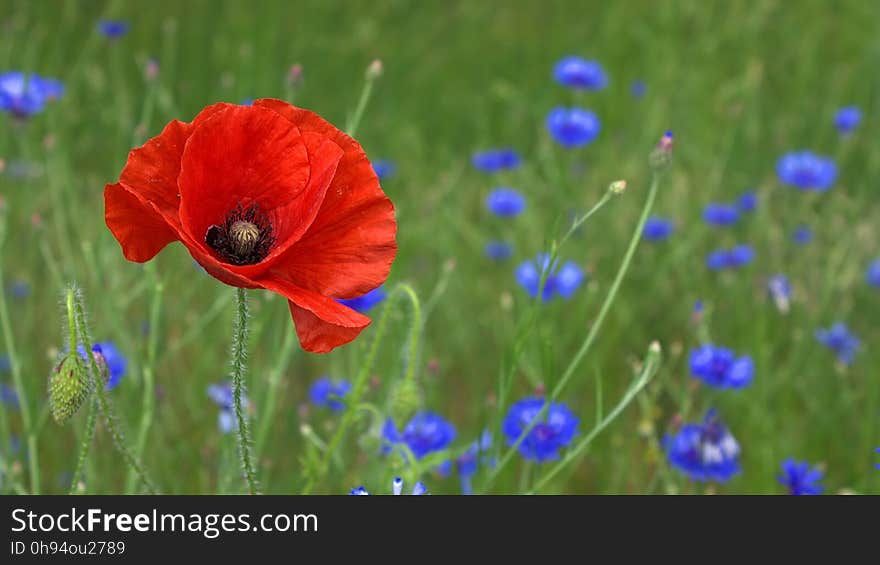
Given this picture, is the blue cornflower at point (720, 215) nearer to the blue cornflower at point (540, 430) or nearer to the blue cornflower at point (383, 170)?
the blue cornflower at point (383, 170)

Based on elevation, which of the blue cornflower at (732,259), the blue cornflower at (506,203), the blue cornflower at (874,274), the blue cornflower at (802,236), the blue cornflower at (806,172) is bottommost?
the blue cornflower at (874,274)

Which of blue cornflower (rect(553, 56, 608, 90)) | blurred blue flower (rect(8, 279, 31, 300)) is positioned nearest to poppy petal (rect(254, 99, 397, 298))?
blurred blue flower (rect(8, 279, 31, 300))

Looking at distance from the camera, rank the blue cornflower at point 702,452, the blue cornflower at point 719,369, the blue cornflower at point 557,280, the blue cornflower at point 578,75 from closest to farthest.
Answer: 1. the blue cornflower at point 702,452
2. the blue cornflower at point 719,369
3. the blue cornflower at point 557,280
4. the blue cornflower at point 578,75

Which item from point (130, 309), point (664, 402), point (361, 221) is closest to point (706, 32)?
point (664, 402)

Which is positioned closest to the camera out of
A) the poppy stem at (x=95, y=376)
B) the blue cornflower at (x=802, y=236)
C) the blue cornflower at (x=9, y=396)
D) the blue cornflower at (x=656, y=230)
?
the poppy stem at (x=95, y=376)

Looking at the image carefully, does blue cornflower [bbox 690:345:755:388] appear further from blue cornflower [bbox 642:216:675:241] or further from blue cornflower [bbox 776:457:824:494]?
blue cornflower [bbox 642:216:675:241]

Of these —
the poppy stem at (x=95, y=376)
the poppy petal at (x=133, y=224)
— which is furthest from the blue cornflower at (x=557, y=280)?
the poppy petal at (x=133, y=224)

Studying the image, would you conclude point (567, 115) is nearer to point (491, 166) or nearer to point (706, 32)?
point (491, 166)
